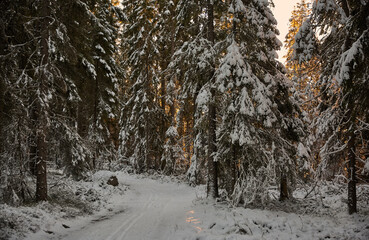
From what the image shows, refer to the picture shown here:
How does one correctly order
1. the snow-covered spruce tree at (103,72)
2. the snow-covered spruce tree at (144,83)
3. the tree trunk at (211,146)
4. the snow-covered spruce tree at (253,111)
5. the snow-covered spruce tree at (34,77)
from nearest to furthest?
the snow-covered spruce tree at (34,77), the snow-covered spruce tree at (253,111), the tree trunk at (211,146), the snow-covered spruce tree at (103,72), the snow-covered spruce tree at (144,83)

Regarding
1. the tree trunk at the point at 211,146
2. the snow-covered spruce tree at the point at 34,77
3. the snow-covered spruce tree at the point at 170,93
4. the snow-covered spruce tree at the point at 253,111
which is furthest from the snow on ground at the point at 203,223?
the snow-covered spruce tree at the point at 170,93

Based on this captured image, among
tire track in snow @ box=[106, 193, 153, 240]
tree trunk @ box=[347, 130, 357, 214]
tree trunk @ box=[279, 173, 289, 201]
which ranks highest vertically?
tree trunk @ box=[347, 130, 357, 214]

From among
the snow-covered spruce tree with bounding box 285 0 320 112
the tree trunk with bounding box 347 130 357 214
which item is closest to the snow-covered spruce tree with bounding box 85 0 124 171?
the snow-covered spruce tree with bounding box 285 0 320 112

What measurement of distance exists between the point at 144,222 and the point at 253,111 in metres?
6.41

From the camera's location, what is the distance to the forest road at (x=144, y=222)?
782cm

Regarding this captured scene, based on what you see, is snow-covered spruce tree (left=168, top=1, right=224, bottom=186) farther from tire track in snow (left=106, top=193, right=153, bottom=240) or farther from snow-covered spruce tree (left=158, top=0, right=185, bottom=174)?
snow-covered spruce tree (left=158, top=0, right=185, bottom=174)

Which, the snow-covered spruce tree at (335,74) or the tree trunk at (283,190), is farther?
the tree trunk at (283,190)

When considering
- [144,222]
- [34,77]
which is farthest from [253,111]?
[34,77]

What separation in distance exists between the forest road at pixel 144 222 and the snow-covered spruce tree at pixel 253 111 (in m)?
2.65

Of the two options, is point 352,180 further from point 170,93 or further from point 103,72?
point 103,72

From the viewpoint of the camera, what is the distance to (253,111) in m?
9.51

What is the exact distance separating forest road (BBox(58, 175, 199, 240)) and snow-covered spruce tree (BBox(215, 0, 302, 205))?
2.65m

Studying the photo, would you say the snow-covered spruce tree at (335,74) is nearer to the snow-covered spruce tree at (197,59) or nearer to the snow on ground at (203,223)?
the snow on ground at (203,223)

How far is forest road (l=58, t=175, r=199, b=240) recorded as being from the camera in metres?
7.82
